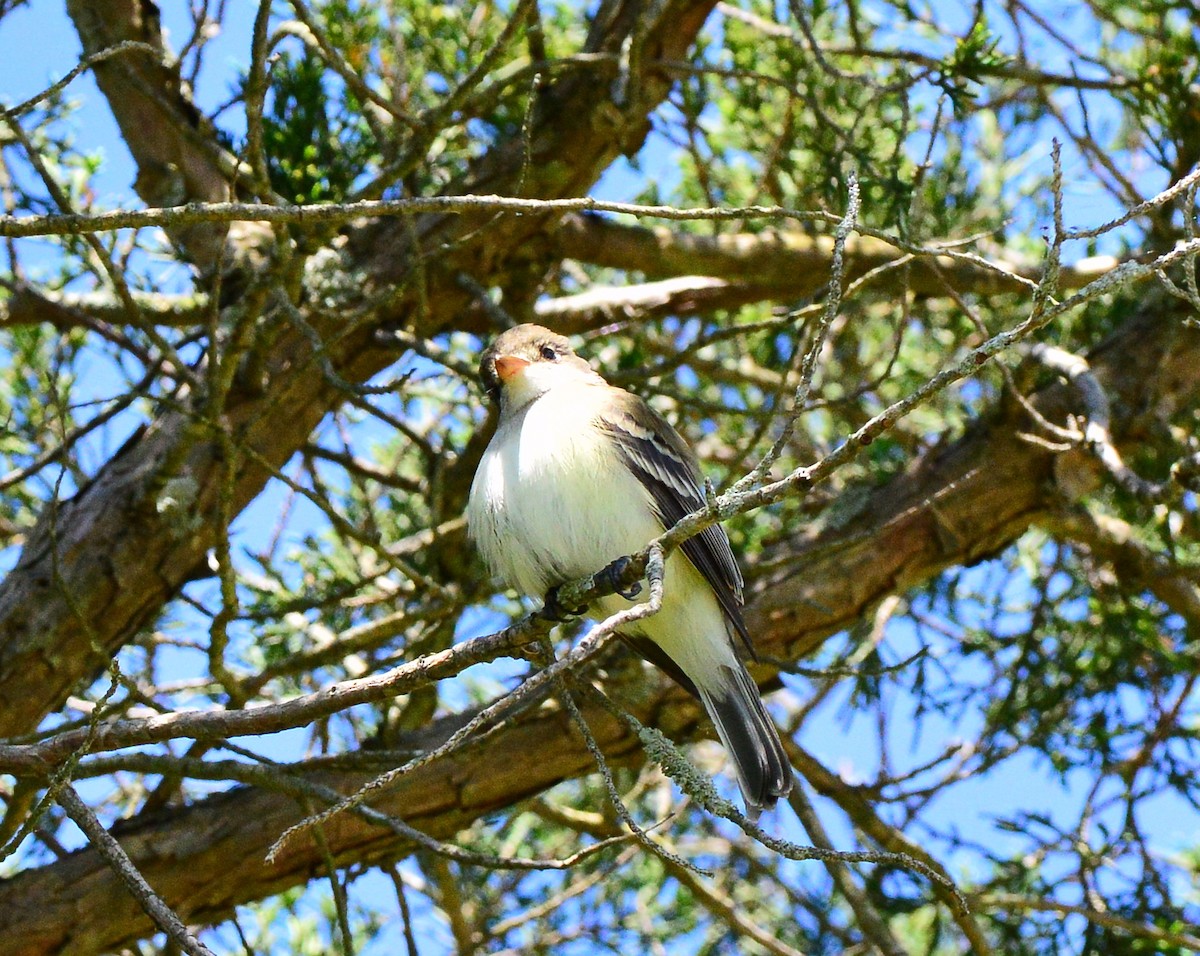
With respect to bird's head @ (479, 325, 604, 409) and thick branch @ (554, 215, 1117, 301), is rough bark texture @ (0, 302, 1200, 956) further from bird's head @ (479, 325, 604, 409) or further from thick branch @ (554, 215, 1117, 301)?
bird's head @ (479, 325, 604, 409)

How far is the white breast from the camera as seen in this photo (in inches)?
155

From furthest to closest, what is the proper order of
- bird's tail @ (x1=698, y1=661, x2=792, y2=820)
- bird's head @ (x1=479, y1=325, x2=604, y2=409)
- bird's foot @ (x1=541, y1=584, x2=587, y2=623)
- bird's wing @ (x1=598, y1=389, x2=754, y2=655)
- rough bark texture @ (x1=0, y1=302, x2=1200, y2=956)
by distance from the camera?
bird's head @ (x1=479, y1=325, x2=604, y2=409)
rough bark texture @ (x1=0, y1=302, x2=1200, y2=956)
bird's wing @ (x1=598, y1=389, x2=754, y2=655)
bird's tail @ (x1=698, y1=661, x2=792, y2=820)
bird's foot @ (x1=541, y1=584, x2=587, y2=623)

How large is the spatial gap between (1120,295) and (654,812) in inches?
145

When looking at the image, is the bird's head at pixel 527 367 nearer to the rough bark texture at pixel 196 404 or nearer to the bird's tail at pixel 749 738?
the rough bark texture at pixel 196 404

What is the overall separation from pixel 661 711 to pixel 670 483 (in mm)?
1214

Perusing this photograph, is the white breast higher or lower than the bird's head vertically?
lower

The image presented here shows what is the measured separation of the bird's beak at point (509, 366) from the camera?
14.5 ft

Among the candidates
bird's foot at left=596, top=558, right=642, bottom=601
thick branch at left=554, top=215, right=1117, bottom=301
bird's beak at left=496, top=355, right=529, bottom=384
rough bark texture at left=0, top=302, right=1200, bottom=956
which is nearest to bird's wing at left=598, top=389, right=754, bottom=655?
bird's beak at left=496, top=355, right=529, bottom=384

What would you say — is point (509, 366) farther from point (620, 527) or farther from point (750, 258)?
point (750, 258)

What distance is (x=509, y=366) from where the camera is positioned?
175 inches

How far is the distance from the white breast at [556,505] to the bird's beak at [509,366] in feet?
1.04

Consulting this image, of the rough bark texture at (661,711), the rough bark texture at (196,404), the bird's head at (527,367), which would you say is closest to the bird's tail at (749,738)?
the rough bark texture at (661,711)

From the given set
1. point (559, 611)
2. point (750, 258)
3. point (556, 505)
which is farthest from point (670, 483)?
point (750, 258)

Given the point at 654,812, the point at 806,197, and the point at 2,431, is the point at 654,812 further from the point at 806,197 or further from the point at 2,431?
the point at 2,431
